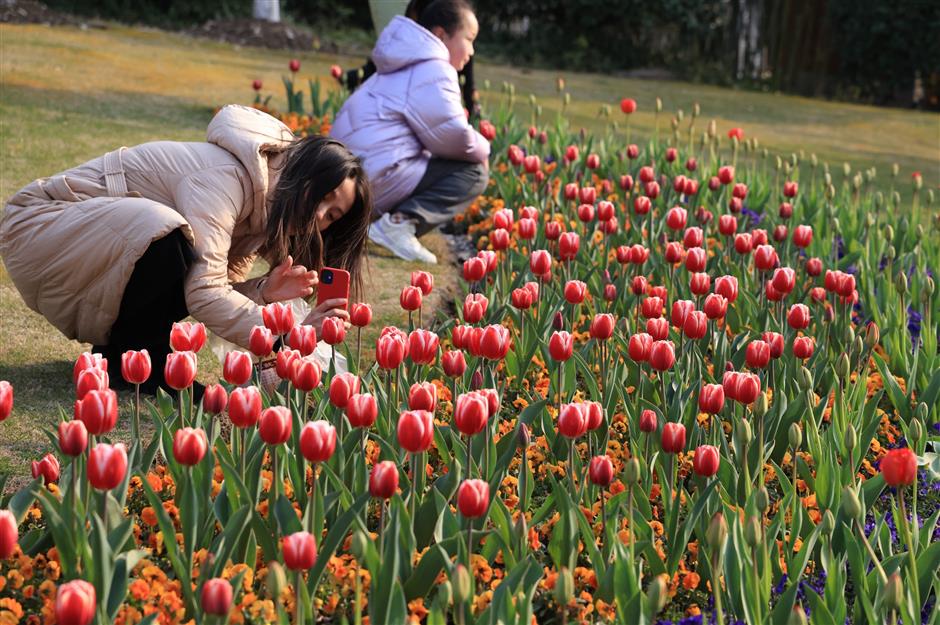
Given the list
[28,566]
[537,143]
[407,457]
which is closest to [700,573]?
[407,457]

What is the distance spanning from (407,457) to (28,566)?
43.0 inches

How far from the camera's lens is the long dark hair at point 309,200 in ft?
12.4

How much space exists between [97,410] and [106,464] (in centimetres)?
26

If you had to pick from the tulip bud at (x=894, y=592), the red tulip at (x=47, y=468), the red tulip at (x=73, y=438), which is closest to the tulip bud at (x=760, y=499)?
the tulip bud at (x=894, y=592)

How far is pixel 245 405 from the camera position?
2641 millimetres

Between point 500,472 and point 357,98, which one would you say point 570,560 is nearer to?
point 500,472

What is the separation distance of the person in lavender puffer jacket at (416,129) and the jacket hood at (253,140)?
2.01 meters

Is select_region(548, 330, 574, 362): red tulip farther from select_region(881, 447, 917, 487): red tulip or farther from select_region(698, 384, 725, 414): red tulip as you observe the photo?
select_region(881, 447, 917, 487): red tulip

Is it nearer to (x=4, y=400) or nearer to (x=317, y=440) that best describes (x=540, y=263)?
(x=317, y=440)

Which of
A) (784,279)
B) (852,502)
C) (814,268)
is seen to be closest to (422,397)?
(852,502)

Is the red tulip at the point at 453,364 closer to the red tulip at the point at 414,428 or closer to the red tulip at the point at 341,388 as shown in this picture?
the red tulip at the point at 341,388

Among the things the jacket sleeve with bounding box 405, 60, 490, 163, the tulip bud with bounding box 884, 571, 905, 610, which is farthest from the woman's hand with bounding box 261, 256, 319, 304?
the jacket sleeve with bounding box 405, 60, 490, 163

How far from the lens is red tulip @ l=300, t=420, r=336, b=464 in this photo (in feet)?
7.89

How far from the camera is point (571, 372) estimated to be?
150 inches
